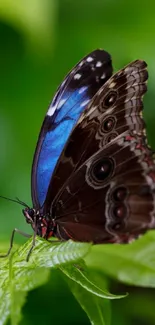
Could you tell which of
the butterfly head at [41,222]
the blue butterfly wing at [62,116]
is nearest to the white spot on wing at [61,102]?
the blue butterfly wing at [62,116]

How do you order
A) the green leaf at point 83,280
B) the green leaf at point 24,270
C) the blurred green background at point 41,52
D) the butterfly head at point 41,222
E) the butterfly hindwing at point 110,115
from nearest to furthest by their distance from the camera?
the green leaf at point 24,270 < the green leaf at point 83,280 < the butterfly hindwing at point 110,115 < the butterfly head at point 41,222 < the blurred green background at point 41,52

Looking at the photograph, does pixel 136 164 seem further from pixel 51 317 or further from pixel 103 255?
pixel 51 317

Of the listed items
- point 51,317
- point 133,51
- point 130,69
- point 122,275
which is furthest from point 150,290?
point 133,51

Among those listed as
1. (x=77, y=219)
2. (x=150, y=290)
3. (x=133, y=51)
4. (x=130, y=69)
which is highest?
(x=133, y=51)

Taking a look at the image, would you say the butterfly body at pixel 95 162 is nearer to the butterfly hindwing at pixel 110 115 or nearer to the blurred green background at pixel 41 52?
the butterfly hindwing at pixel 110 115

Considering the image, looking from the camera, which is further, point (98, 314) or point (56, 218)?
point (56, 218)

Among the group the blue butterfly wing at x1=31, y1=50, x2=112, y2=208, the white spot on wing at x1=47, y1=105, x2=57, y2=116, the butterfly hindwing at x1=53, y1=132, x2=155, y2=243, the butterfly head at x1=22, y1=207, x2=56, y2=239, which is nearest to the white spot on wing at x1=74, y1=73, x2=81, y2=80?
A: the blue butterfly wing at x1=31, y1=50, x2=112, y2=208
